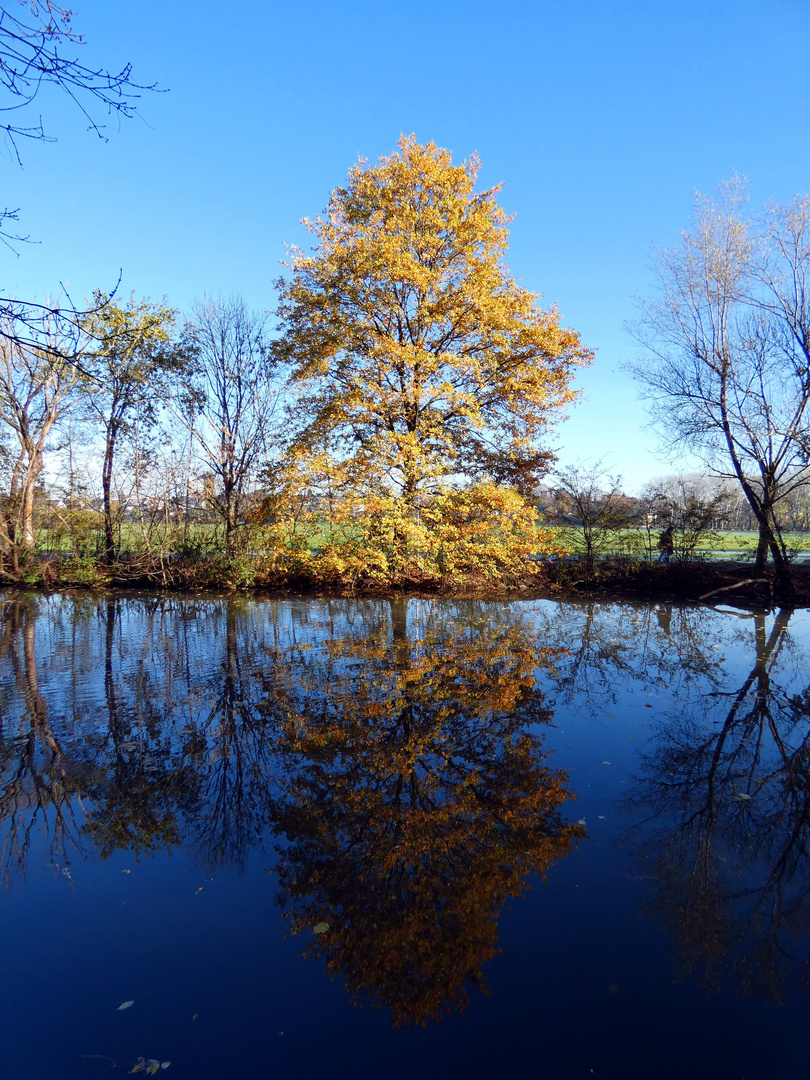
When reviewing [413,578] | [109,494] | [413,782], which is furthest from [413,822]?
[109,494]

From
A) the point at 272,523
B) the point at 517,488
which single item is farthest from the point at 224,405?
the point at 517,488

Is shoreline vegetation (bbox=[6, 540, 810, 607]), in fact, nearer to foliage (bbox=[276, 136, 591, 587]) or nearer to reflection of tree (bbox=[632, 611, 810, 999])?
foliage (bbox=[276, 136, 591, 587])

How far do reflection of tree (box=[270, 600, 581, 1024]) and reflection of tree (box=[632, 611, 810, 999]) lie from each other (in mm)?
723

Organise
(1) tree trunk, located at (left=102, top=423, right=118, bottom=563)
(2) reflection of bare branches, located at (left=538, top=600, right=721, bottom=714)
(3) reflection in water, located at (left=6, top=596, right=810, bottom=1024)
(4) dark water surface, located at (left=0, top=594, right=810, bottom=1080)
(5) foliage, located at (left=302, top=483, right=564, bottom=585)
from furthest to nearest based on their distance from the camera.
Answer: (1) tree trunk, located at (left=102, top=423, right=118, bottom=563) → (5) foliage, located at (left=302, top=483, right=564, bottom=585) → (2) reflection of bare branches, located at (left=538, top=600, right=721, bottom=714) → (3) reflection in water, located at (left=6, top=596, right=810, bottom=1024) → (4) dark water surface, located at (left=0, top=594, right=810, bottom=1080)

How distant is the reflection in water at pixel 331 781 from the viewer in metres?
3.05

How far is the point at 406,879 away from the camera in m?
3.32

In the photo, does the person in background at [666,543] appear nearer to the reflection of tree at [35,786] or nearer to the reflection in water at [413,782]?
the reflection in water at [413,782]

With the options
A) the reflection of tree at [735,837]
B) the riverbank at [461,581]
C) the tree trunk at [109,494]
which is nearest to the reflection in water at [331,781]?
the reflection of tree at [735,837]

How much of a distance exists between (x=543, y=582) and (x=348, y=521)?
644cm

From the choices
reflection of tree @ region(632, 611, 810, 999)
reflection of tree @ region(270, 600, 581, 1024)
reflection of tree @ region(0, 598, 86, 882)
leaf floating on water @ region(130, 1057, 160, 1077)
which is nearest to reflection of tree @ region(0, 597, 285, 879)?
reflection of tree @ region(0, 598, 86, 882)

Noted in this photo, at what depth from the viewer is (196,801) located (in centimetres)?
433

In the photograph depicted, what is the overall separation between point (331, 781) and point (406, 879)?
55.8 inches

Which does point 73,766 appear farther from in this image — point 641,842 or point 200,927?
point 641,842

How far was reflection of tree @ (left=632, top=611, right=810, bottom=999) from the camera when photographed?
2.86 m
